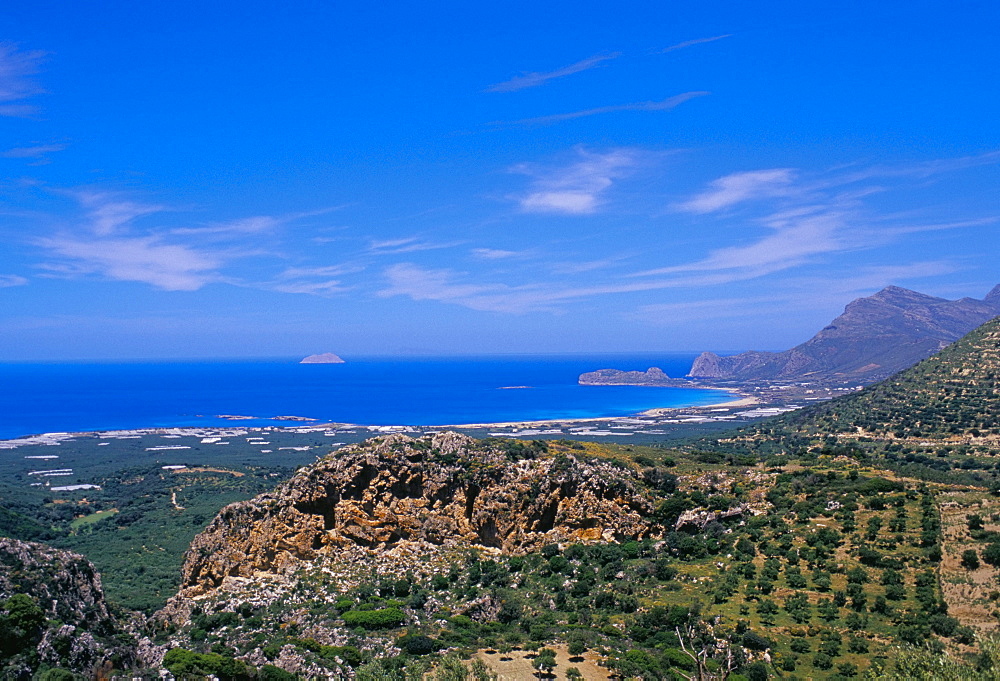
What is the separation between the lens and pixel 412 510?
3428 centimetres

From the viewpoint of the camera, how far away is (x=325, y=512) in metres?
33.8

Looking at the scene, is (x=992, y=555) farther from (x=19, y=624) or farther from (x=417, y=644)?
(x=19, y=624)

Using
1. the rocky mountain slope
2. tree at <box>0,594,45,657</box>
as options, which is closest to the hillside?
tree at <box>0,594,45,657</box>

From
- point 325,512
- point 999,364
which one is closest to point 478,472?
point 325,512

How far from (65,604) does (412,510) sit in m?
16.3

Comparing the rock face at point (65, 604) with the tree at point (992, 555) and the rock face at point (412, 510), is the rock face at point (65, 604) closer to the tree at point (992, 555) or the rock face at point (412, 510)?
the rock face at point (412, 510)

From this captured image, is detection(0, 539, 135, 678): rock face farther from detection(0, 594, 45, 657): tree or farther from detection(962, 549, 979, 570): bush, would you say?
detection(962, 549, 979, 570): bush

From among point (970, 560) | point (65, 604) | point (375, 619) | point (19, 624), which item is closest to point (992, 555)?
point (970, 560)

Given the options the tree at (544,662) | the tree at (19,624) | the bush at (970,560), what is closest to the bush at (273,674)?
the tree at (19,624)

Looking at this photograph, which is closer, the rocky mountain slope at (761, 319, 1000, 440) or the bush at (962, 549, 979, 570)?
the bush at (962, 549, 979, 570)

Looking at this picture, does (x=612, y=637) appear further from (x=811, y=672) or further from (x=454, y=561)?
(x=454, y=561)

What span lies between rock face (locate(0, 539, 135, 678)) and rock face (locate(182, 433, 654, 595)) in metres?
6.96

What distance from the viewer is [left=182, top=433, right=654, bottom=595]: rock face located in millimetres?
32344

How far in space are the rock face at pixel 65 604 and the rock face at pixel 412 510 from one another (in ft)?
22.8
